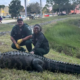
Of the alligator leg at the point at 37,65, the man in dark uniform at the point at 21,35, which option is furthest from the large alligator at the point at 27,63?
the man in dark uniform at the point at 21,35

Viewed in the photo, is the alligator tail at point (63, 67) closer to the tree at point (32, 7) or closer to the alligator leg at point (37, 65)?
the alligator leg at point (37, 65)

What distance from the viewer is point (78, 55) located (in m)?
8.94

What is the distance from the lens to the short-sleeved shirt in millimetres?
5992

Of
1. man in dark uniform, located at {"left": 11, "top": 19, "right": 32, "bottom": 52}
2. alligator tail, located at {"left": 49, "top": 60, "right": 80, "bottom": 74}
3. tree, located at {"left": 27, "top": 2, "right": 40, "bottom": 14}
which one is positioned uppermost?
tree, located at {"left": 27, "top": 2, "right": 40, "bottom": 14}

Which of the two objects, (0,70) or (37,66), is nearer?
(0,70)

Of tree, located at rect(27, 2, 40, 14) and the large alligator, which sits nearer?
the large alligator

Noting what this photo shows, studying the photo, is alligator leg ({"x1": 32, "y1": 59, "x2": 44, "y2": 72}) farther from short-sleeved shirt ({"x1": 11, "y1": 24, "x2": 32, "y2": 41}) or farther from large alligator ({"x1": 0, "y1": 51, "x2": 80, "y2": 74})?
short-sleeved shirt ({"x1": 11, "y1": 24, "x2": 32, "y2": 41})

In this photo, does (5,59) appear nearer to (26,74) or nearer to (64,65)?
(26,74)

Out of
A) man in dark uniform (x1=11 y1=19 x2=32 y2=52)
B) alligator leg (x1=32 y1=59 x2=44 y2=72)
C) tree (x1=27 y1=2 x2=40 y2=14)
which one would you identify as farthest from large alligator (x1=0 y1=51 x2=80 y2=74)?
tree (x1=27 y1=2 x2=40 y2=14)

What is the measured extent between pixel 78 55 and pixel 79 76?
459 cm

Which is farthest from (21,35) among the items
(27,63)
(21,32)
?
(27,63)

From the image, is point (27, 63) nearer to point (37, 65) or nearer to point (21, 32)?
point (37, 65)

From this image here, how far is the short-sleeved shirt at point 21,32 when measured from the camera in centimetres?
599

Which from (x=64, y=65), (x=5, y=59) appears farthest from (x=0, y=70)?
(x=64, y=65)
